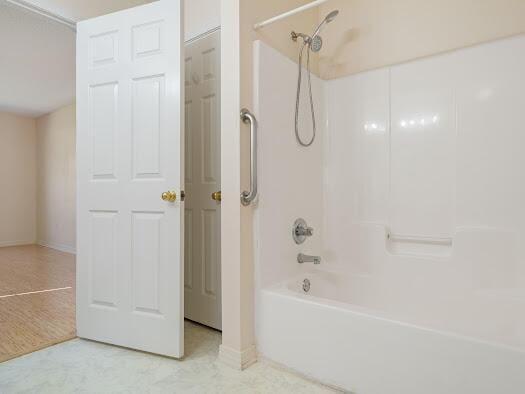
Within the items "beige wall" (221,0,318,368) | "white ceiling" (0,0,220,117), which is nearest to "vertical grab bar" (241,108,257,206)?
"beige wall" (221,0,318,368)

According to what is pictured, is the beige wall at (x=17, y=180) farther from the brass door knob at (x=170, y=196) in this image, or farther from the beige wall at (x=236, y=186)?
the beige wall at (x=236, y=186)

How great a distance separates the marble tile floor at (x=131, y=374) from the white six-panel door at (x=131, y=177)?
10 cm

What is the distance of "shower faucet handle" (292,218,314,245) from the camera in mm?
1922

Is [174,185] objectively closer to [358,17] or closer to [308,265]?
[308,265]

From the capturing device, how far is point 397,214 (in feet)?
6.29

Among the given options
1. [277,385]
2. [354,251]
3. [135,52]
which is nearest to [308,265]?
[354,251]

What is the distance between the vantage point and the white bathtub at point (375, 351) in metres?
1.05

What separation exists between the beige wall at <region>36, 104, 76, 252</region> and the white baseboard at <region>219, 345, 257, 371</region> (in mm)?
4520

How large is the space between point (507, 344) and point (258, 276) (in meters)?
1.03

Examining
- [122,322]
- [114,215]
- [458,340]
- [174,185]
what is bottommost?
[122,322]

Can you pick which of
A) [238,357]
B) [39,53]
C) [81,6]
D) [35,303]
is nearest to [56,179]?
[39,53]

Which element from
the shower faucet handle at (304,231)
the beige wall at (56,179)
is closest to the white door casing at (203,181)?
the shower faucet handle at (304,231)

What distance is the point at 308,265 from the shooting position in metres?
2.01

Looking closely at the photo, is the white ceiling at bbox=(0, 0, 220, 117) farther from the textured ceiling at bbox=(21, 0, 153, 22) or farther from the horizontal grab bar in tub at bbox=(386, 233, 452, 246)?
the horizontal grab bar in tub at bbox=(386, 233, 452, 246)
